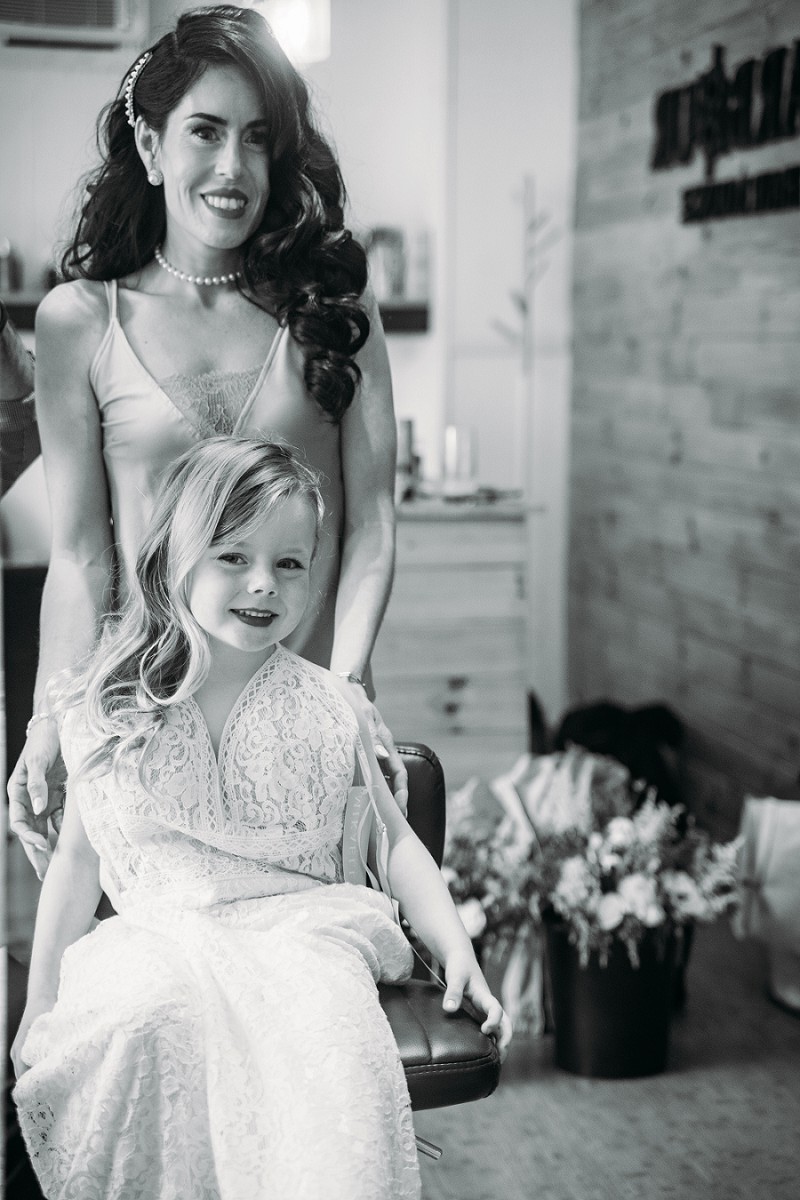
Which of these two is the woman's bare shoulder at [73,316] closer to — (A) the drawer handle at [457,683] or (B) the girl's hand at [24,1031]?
(B) the girl's hand at [24,1031]

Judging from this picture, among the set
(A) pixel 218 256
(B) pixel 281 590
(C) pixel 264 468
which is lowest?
(B) pixel 281 590

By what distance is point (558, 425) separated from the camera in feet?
14.3

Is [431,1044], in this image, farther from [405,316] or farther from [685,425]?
[685,425]

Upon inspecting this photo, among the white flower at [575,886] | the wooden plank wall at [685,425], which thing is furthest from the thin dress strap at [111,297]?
the wooden plank wall at [685,425]

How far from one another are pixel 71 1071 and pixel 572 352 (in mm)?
3317

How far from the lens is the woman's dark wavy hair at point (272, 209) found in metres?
1.43

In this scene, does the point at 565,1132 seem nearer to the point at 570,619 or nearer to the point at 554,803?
the point at 554,803

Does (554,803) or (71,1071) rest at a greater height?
(71,1071)

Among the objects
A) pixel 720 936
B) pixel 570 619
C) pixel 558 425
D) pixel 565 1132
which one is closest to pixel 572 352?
pixel 558 425

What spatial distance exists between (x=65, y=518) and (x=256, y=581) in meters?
0.22

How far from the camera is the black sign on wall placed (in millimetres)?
3043

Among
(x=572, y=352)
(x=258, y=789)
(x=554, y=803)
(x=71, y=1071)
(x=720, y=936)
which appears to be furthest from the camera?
(x=572, y=352)

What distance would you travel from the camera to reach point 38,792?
1.47 m

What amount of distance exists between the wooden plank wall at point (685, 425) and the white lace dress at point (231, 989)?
187 cm
